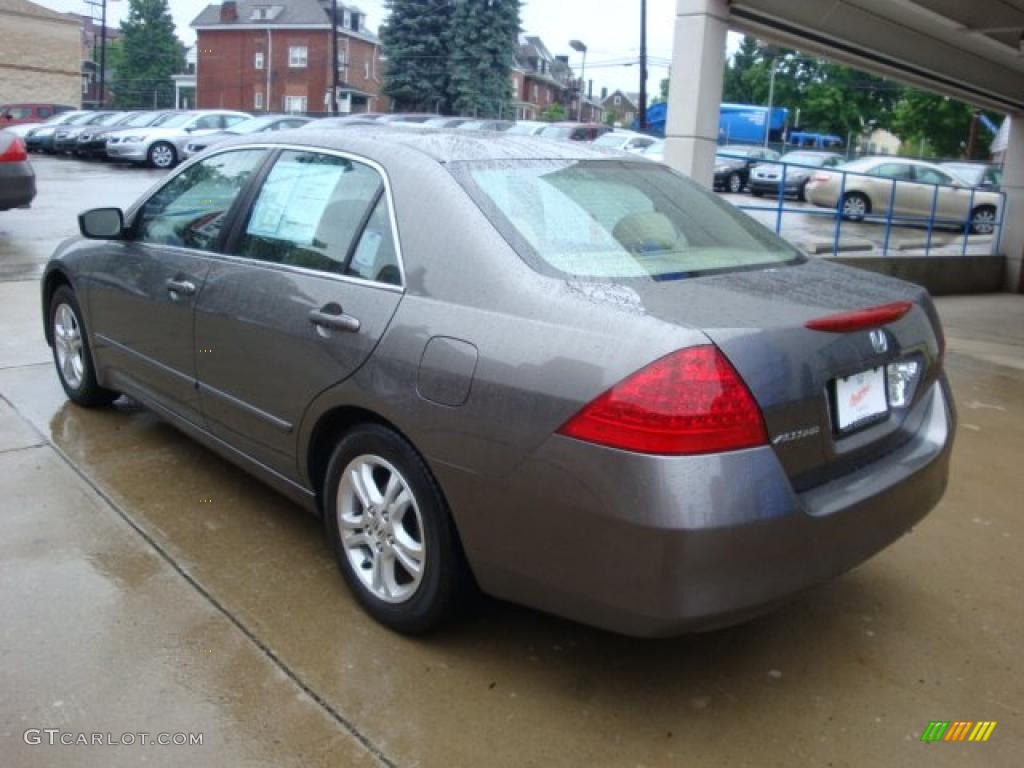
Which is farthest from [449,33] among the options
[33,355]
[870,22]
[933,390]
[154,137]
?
[933,390]

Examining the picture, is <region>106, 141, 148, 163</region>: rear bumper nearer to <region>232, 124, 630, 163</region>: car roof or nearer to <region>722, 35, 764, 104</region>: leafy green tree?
<region>232, 124, 630, 163</region>: car roof

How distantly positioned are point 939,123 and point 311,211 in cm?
4759

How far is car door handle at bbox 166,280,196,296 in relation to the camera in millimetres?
3859

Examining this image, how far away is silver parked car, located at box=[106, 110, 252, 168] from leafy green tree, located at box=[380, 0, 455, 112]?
25649 mm

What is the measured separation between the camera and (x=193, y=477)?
Result: 432 centimetres

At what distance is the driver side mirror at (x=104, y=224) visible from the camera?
4.43 metres

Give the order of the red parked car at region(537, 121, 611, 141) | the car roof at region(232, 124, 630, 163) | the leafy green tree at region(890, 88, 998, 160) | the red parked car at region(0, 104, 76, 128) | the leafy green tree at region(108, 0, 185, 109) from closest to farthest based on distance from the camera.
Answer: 1. the car roof at region(232, 124, 630, 163)
2. the red parked car at region(537, 121, 611, 141)
3. the red parked car at region(0, 104, 76, 128)
4. the leafy green tree at region(890, 88, 998, 160)
5. the leafy green tree at region(108, 0, 185, 109)

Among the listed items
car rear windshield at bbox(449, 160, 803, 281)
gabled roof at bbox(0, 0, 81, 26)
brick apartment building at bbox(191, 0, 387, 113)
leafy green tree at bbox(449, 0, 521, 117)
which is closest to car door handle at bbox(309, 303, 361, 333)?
car rear windshield at bbox(449, 160, 803, 281)

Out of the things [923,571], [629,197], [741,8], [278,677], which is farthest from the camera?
[741,8]

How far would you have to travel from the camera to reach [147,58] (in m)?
78.7

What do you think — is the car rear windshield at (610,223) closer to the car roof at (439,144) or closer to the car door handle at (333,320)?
the car roof at (439,144)

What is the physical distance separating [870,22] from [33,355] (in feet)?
26.9

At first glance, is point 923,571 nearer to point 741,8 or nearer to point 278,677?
point 278,677

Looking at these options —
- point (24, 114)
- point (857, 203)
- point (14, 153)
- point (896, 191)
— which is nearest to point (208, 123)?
point (24, 114)
